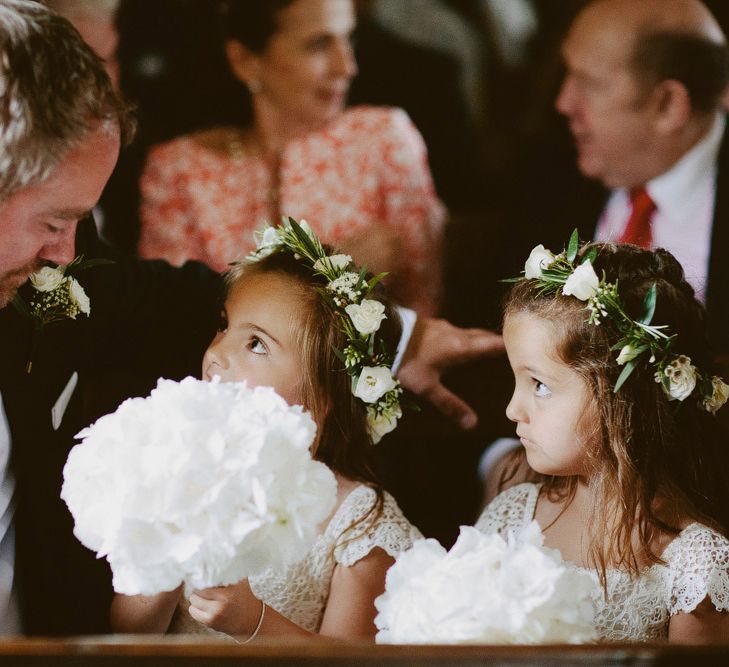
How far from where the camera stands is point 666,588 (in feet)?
6.08

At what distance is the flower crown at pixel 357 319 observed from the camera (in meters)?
2.00

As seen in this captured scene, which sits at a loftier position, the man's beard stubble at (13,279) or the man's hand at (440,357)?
the man's beard stubble at (13,279)

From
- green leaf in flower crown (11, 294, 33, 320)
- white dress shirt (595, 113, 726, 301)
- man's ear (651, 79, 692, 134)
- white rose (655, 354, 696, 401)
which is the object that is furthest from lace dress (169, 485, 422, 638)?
man's ear (651, 79, 692, 134)

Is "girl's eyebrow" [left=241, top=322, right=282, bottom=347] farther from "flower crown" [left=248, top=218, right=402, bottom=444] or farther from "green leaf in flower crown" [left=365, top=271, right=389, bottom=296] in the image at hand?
"green leaf in flower crown" [left=365, top=271, right=389, bottom=296]

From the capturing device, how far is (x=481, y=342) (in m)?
2.41

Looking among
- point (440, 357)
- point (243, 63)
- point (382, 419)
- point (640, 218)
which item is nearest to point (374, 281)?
point (382, 419)

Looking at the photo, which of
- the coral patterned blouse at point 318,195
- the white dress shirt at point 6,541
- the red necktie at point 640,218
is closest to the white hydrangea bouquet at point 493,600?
the white dress shirt at point 6,541

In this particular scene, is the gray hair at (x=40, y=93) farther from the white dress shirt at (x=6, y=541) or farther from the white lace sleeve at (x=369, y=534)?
the white lace sleeve at (x=369, y=534)

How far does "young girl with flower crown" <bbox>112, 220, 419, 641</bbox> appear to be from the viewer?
199 centimetres

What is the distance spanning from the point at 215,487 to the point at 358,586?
2.76ft

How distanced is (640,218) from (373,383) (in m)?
1.27

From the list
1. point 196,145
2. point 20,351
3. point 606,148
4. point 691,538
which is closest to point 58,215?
point 20,351

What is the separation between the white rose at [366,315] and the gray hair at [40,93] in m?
0.71

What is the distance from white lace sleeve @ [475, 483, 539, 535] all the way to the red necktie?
3.25 ft
